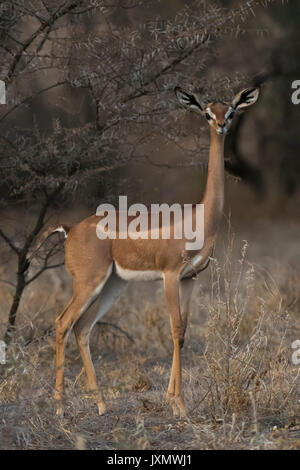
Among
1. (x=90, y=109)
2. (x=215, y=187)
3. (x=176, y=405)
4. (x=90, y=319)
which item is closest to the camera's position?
(x=176, y=405)

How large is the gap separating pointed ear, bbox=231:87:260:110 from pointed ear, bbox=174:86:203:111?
0.27 m

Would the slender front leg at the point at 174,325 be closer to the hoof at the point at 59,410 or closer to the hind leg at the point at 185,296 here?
the hind leg at the point at 185,296

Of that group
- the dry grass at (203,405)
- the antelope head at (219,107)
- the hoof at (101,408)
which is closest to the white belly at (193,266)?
the dry grass at (203,405)

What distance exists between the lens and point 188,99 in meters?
6.81

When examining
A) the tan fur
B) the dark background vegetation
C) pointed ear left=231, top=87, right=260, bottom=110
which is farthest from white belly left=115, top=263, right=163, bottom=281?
pointed ear left=231, top=87, right=260, bottom=110

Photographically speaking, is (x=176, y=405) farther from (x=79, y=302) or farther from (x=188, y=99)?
(x=188, y=99)

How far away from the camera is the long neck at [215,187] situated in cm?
664

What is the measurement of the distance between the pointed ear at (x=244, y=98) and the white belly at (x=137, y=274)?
4.61 feet

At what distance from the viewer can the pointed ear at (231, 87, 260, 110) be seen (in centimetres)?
677

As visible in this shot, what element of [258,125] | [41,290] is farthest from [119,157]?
[258,125]

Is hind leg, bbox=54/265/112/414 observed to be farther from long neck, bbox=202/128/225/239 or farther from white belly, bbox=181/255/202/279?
long neck, bbox=202/128/225/239

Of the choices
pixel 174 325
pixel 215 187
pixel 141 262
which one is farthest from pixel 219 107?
pixel 174 325

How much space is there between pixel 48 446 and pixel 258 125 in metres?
15.0

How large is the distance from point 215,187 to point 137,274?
0.90m
